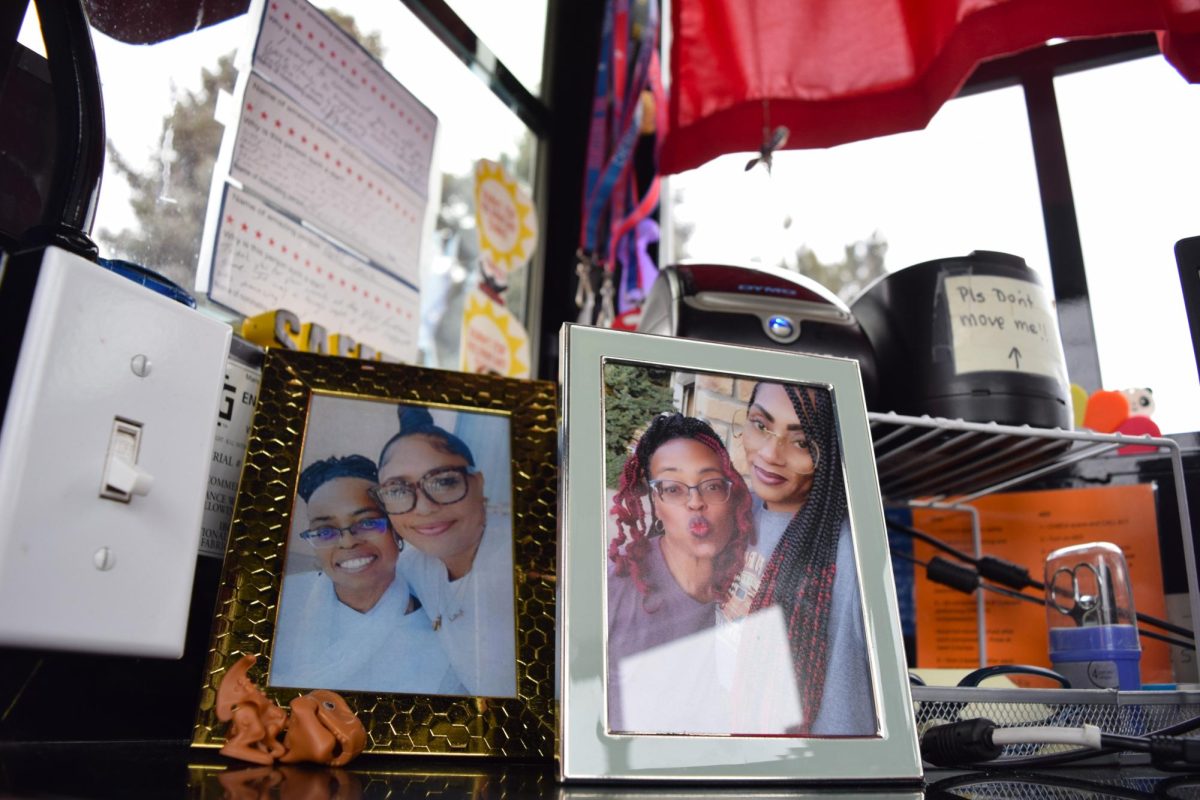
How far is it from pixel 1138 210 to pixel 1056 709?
28.8 inches

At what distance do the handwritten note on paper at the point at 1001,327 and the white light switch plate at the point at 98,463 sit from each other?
66 centimetres

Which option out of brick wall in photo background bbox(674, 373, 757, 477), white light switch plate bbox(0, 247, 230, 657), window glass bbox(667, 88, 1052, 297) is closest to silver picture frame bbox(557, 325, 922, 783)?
brick wall in photo background bbox(674, 373, 757, 477)

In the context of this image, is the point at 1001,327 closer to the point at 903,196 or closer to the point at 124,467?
the point at 903,196

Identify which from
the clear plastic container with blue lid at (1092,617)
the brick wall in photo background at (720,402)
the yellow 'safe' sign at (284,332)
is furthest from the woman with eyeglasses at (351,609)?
the clear plastic container with blue lid at (1092,617)

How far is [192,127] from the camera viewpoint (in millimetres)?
807

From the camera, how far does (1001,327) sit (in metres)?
0.83

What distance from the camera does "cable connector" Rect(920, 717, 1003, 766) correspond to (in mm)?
593

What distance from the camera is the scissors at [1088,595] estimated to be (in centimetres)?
86

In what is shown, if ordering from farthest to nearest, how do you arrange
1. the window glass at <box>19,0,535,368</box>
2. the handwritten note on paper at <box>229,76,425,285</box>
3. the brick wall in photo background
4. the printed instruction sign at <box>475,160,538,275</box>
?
1. the printed instruction sign at <box>475,160,538,275</box>
2. the handwritten note on paper at <box>229,76,425,285</box>
3. the window glass at <box>19,0,535,368</box>
4. the brick wall in photo background

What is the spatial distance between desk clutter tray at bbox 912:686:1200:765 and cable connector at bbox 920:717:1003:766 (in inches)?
1.2

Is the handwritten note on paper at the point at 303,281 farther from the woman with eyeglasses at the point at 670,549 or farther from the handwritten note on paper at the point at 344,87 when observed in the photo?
the woman with eyeglasses at the point at 670,549

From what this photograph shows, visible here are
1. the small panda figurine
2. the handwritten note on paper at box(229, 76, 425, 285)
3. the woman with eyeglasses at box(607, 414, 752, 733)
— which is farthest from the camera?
the small panda figurine

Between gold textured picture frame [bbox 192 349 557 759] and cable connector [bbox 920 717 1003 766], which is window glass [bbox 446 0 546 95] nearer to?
gold textured picture frame [bbox 192 349 557 759]

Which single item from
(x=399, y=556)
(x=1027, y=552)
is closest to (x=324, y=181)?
(x=399, y=556)
